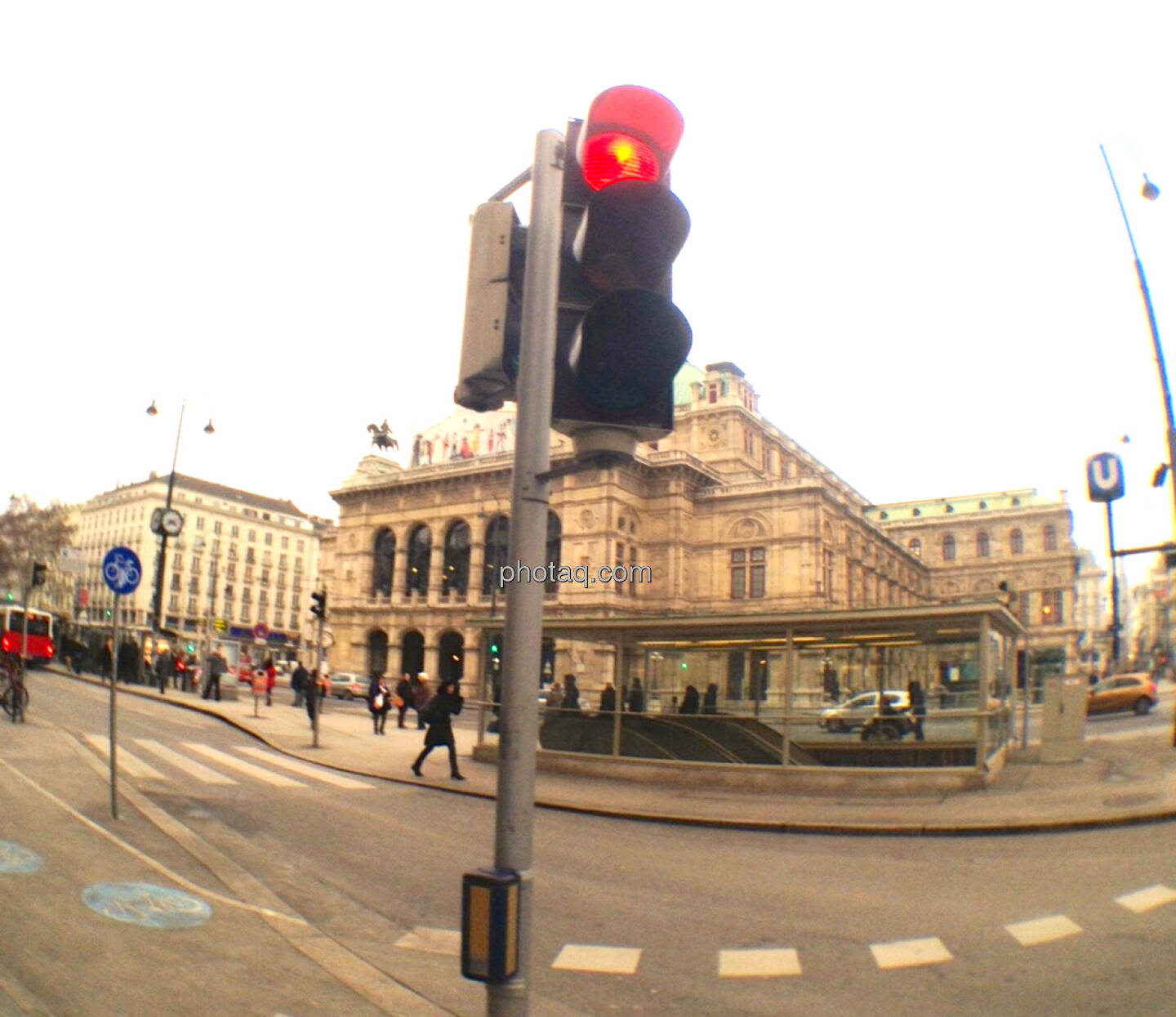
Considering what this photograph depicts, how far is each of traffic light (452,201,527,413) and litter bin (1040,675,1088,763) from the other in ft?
49.4

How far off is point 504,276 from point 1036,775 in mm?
13934

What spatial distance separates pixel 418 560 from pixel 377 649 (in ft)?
25.6

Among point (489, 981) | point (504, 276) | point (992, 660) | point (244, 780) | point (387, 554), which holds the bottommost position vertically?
point (244, 780)

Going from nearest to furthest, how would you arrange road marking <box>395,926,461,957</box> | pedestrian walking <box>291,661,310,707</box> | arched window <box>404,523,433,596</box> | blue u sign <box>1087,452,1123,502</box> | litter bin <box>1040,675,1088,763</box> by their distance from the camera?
road marking <box>395,926,461,957</box>
blue u sign <box>1087,452,1123,502</box>
litter bin <box>1040,675,1088,763</box>
pedestrian walking <box>291,661,310,707</box>
arched window <box>404,523,433,596</box>

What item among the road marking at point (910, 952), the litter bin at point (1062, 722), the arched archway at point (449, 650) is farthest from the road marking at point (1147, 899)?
the arched archway at point (449, 650)

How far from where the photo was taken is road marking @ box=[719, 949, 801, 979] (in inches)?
218

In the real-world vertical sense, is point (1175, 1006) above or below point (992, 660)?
below

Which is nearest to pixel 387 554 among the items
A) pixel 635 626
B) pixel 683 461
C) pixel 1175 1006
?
pixel 683 461

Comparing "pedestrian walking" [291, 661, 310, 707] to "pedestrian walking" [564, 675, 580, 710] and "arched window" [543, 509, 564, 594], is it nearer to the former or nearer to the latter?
"pedestrian walking" [564, 675, 580, 710]

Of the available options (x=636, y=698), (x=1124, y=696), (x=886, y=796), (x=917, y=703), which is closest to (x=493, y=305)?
(x=886, y=796)

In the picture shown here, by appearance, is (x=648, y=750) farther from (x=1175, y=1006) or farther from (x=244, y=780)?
(x=1175, y=1006)

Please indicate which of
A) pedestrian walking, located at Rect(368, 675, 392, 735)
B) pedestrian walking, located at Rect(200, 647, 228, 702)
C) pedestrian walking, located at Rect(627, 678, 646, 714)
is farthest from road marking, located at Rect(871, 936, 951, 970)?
pedestrian walking, located at Rect(200, 647, 228, 702)

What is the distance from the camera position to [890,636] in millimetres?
14672

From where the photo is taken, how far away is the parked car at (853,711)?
1546 cm
